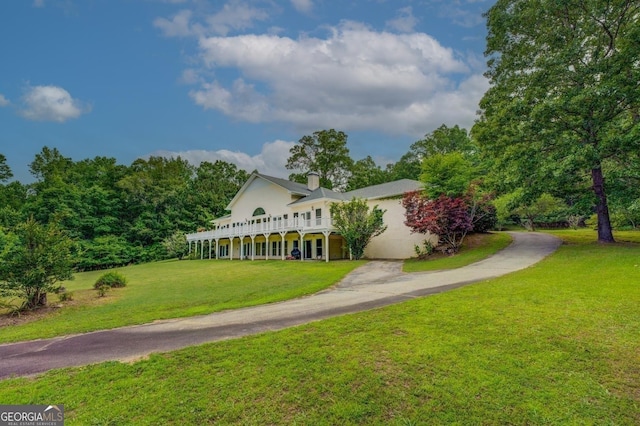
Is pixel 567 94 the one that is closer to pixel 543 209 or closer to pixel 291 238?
pixel 543 209

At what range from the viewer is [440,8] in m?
15.9

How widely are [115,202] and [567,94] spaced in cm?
4794

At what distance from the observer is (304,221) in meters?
25.1

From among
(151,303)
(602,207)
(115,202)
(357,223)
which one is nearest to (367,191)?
(357,223)

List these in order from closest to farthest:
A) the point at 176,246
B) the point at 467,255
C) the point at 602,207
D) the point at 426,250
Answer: the point at 602,207, the point at 467,255, the point at 426,250, the point at 176,246

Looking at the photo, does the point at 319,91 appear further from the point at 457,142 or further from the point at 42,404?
the point at 457,142

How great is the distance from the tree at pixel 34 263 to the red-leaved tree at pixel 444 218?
17781 mm

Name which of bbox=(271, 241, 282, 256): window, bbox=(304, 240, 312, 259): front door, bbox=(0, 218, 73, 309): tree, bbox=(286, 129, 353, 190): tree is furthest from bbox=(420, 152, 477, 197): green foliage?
bbox=(286, 129, 353, 190): tree

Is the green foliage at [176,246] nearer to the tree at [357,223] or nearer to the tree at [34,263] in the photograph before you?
the tree at [357,223]

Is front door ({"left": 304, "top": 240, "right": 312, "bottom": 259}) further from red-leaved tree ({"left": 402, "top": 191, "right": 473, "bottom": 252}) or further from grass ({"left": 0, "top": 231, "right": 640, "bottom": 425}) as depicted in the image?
grass ({"left": 0, "top": 231, "right": 640, "bottom": 425})

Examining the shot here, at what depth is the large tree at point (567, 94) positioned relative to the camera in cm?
1464

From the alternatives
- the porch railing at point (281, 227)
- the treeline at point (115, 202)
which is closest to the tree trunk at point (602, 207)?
the porch railing at point (281, 227)

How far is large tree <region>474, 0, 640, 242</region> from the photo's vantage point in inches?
576

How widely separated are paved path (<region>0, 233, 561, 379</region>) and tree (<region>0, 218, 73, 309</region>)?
15.8ft
